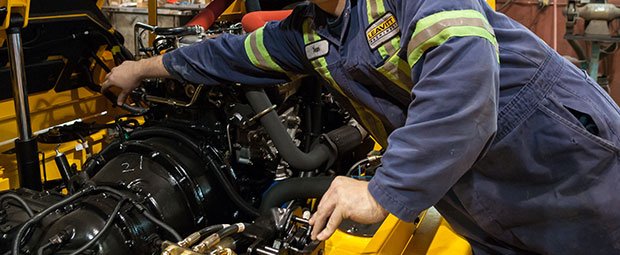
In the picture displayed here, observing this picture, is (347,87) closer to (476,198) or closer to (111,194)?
(476,198)

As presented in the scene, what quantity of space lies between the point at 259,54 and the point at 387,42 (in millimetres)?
531

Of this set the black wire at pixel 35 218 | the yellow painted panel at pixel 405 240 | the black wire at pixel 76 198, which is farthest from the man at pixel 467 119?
the black wire at pixel 35 218

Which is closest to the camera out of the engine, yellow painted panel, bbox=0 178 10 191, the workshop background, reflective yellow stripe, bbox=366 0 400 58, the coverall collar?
reflective yellow stripe, bbox=366 0 400 58

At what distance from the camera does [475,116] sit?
3.28ft

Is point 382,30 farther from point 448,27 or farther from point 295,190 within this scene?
point 295,190

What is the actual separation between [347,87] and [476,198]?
0.41 m

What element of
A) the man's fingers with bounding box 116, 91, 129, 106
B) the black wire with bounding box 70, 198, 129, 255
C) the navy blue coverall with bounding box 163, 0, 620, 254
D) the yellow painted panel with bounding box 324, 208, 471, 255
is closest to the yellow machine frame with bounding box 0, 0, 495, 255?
the yellow painted panel with bounding box 324, 208, 471, 255

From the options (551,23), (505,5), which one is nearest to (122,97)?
(505,5)

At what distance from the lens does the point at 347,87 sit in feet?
4.70

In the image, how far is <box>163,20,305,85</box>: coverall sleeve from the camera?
1.64 metres

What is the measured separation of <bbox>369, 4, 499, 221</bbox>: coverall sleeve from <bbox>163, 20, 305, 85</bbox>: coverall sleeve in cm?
63

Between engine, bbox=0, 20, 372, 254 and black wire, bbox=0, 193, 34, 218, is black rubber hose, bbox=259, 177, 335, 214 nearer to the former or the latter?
engine, bbox=0, 20, 372, 254

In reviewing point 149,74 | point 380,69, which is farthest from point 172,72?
point 380,69

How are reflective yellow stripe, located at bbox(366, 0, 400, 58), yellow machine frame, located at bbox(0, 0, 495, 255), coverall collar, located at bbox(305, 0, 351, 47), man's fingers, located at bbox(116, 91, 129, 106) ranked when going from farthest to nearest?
1. man's fingers, located at bbox(116, 91, 129, 106)
2. yellow machine frame, located at bbox(0, 0, 495, 255)
3. coverall collar, located at bbox(305, 0, 351, 47)
4. reflective yellow stripe, located at bbox(366, 0, 400, 58)
